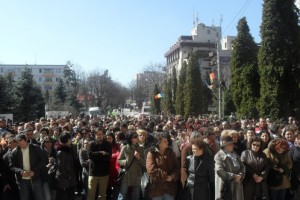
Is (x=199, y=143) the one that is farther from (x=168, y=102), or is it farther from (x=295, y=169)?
(x=168, y=102)

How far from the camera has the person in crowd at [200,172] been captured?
7.15 m

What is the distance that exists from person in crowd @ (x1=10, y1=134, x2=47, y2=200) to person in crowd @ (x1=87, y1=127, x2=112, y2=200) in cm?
108

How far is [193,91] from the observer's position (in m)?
44.3

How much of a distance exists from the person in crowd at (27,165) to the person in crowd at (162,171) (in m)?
2.62

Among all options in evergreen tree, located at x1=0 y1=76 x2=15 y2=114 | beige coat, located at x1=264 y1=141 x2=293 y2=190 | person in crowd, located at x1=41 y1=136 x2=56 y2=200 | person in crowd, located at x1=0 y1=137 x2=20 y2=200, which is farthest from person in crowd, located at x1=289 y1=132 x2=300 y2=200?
evergreen tree, located at x1=0 y1=76 x2=15 y2=114

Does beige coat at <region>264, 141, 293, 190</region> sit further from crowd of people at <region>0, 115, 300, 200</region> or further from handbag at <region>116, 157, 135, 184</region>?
handbag at <region>116, 157, 135, 184</region>

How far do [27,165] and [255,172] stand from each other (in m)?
4.86

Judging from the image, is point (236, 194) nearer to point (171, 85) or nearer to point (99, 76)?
point (171, 85)

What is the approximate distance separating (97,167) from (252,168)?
3.40 metres

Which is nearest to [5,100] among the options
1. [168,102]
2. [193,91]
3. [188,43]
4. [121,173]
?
[193,91]

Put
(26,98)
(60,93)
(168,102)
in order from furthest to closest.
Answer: (168,102)
(60,93)
(26,98)

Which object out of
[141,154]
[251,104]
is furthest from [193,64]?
[141,154]

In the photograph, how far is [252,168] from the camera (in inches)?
317

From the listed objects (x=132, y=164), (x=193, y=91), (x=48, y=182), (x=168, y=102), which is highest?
(x=193, y=91)
